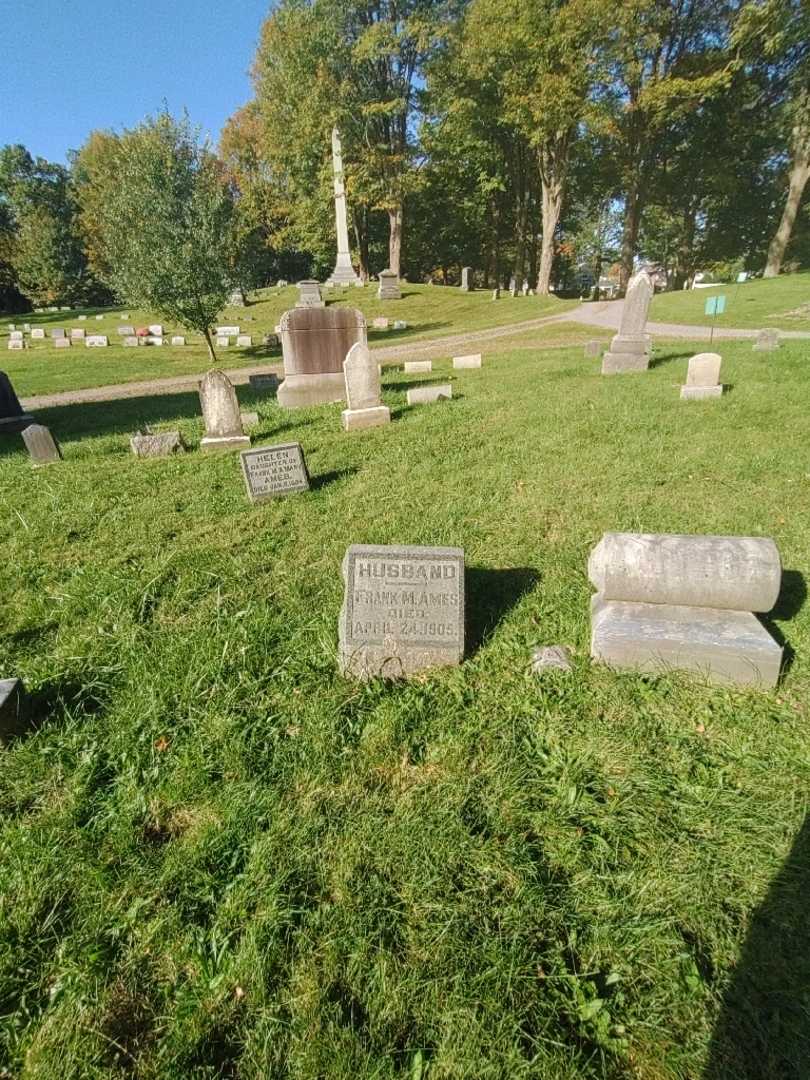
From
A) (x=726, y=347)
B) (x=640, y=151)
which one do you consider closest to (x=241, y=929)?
(x=726, y=347)

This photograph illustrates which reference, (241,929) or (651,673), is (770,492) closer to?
(651,673)

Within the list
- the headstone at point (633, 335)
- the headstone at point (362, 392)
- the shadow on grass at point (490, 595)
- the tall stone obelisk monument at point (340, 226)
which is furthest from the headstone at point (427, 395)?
the tall stone obelisk monument at point (340, 226)

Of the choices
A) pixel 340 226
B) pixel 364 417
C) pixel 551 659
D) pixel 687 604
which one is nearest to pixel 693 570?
pixel 687 604

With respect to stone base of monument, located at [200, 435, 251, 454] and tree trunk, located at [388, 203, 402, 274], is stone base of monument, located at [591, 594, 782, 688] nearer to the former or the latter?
stone base of monument, located at [200, 435, 251, 454]

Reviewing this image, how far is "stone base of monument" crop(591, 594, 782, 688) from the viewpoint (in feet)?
9.55

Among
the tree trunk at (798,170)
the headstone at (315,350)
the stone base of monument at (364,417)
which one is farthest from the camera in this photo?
the tree trunk at (798,170)

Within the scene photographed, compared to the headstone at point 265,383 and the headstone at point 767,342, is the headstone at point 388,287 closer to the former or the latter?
the headstone at point 265,383

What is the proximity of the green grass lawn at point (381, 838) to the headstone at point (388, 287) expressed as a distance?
30167 millimetres

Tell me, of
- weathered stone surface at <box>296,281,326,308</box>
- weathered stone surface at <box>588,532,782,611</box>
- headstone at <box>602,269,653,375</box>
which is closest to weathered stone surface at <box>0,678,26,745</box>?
weathered stone surface at <box>588,532,782,611</box>

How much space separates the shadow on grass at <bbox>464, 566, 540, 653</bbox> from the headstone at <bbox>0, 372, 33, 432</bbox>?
1044 cm

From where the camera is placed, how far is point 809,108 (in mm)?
29234

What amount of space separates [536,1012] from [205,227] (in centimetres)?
2117

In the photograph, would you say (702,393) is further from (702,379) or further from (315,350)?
(315,350)

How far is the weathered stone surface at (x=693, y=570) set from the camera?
3.05 m
